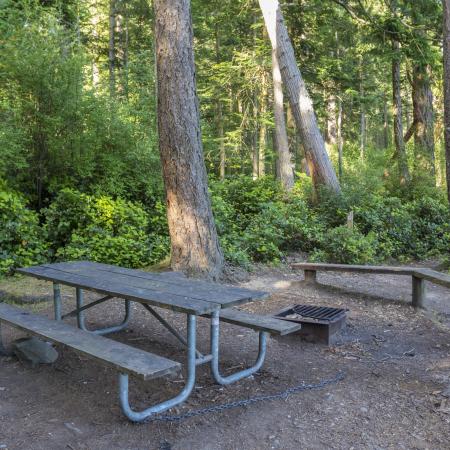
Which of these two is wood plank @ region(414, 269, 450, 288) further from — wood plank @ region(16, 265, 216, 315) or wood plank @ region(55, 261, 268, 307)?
wood plank @ region(16, 265, 216, 315)

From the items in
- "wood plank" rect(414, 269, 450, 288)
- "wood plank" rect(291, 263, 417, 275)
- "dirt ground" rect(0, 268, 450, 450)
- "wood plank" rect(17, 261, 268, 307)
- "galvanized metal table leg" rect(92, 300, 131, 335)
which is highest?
"wood plank" rect(17, 261, 268, 307)

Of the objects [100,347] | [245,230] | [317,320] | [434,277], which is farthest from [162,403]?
[245,230]

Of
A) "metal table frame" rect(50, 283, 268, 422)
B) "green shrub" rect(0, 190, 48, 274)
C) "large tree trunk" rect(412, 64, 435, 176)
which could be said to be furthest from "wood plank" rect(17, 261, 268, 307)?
"large tree trunk" rect(412, 64, 435, 176)

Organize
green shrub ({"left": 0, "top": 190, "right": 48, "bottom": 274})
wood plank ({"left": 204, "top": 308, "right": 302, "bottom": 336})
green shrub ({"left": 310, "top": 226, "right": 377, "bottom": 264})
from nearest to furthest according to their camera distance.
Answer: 1. wood plank ({"left": 204, "top": 308, "right": 302, "bottom": 336})
2. green shrub ({"left": 0, "top": 190, "right": 48, "bottom": 274})
3. green shrub ({"left": 310, "top": 226, "right": 377, "bottom": 264})

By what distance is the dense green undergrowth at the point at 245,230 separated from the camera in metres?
8.46

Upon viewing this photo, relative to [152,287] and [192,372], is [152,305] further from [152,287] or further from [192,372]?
[192,372]

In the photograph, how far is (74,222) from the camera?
9234 mm

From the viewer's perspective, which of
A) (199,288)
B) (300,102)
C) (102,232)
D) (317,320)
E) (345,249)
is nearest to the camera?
(199,288)

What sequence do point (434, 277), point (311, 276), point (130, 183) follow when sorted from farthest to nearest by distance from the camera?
point (130, 183)
point (311, 276)
point (434, 277)

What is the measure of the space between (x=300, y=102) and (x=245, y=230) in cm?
465

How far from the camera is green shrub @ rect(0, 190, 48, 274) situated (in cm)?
803

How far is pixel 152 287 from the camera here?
4.09 meters

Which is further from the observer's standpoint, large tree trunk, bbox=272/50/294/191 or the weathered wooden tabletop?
large tree trunk, bbox=272/50/294/191

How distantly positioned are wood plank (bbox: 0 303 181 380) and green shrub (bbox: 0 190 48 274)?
13.3 ft
